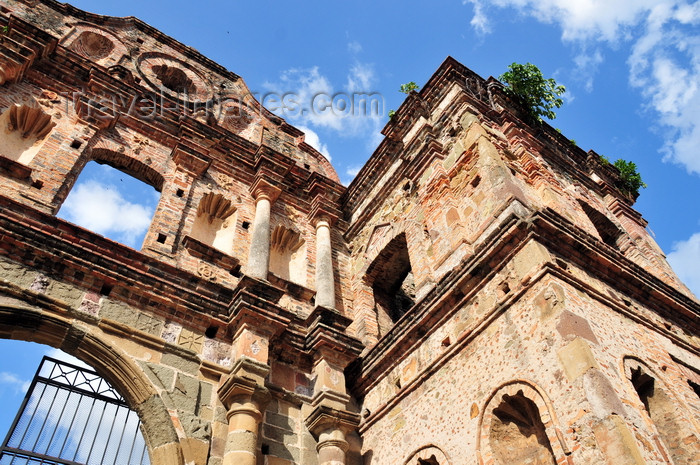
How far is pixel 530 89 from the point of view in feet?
37.5

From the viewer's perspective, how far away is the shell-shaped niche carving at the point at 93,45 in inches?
479

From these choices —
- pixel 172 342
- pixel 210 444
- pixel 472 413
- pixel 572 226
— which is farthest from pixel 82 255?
pixel 572 226

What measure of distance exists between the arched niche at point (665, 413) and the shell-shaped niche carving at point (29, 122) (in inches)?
373

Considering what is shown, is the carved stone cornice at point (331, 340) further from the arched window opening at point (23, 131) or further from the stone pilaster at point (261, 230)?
the arched window opening at point (23, 131)

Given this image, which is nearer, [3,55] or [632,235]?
[3,55]

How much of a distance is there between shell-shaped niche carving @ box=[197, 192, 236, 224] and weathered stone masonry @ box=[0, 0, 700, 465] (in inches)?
2.1

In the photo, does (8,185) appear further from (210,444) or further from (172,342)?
(210,444)

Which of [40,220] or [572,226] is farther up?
[40,220]

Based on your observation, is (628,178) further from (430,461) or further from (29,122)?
(29,122)

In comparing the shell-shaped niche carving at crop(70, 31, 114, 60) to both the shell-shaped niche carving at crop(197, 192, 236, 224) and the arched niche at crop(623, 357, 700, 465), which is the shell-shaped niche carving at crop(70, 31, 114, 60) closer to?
the shell-shaped niche carving at crop(197, 192, 236, 224)

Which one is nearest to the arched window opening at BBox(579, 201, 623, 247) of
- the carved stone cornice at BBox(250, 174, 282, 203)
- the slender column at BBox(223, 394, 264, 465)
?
the carved stone cornice at BBox(250, 174, 282, 203)

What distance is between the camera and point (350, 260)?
11.2 metres

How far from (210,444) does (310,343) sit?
231cm

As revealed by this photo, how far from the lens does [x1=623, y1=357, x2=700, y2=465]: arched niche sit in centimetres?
545
